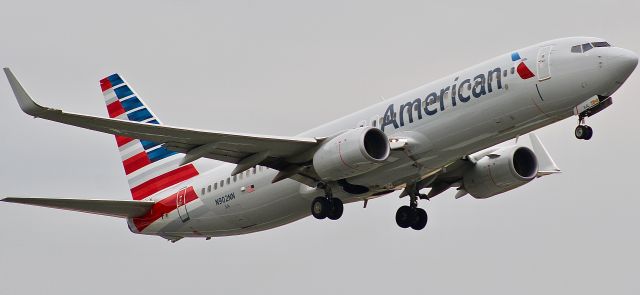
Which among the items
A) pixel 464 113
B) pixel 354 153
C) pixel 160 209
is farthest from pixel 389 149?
pixel 160 209

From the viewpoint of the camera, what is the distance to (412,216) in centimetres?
5038

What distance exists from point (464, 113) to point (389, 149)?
104 inches

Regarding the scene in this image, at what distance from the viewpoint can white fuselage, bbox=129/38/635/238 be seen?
42312 mm

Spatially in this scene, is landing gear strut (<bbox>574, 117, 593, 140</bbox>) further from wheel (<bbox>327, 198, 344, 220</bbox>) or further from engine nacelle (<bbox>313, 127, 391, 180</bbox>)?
wheel (<bbox>327, 198, 344, 220</bbox>)

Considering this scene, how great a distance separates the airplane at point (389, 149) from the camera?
4244 centimetres

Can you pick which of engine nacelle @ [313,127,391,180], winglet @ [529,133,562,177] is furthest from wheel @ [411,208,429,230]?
engine nacelle @ [313,127,391,180]

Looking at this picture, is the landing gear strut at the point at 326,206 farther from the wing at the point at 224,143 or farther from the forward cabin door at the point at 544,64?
the forward cabin door at the point at 544,64

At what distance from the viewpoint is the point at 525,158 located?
5003 centimetres

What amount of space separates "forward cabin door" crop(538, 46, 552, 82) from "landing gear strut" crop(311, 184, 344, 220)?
27.6ft

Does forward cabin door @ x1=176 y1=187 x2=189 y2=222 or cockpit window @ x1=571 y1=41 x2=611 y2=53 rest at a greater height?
cockpit window @ x1=571 y1=41 x2=611 y2=53

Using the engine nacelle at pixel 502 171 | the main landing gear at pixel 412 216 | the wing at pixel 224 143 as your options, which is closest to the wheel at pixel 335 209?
the wing at pixel 224 143

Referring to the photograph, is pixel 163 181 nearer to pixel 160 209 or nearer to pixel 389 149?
pixel 160 209

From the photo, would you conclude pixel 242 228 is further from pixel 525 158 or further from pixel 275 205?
pixel 525 158

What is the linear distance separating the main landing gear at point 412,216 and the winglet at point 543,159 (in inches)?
207
